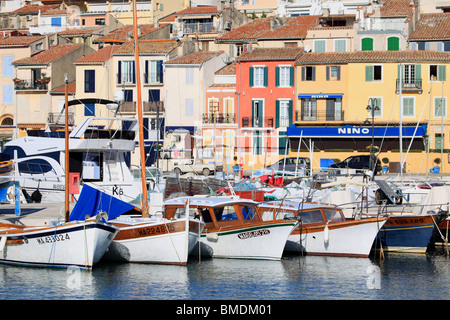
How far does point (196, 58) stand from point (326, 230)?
39342mm

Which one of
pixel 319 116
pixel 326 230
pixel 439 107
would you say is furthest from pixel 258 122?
pixel 326 230

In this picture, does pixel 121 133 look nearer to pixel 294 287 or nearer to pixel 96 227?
pixel 96 227

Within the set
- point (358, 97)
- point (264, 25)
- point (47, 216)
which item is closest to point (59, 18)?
point (264, 25)

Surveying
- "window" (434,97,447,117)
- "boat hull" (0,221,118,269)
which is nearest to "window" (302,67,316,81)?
"window" (434,97,447,117)

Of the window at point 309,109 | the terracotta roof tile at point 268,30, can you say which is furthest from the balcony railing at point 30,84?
the window at point 309,109

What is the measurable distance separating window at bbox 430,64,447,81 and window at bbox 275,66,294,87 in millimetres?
9856

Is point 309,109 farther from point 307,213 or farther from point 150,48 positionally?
point 307,213

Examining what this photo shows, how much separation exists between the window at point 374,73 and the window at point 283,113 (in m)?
5.95

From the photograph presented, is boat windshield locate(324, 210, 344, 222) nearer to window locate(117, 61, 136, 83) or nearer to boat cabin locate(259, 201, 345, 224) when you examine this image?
boat cabin locate(259, 201, 345, 224)

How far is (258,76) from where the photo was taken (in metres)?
62.2

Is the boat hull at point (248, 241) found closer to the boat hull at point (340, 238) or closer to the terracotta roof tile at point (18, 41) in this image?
the boat hull at point (340, 238)

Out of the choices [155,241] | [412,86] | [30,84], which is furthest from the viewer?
[30,84]
